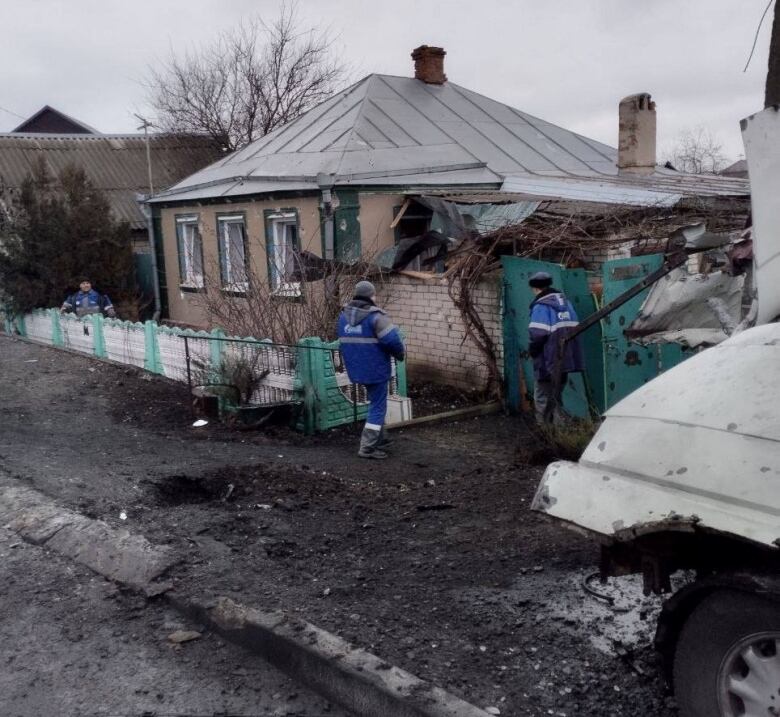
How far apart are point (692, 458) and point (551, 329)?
15.7ft

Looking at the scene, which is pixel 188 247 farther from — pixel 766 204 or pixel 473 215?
pixel 766 204

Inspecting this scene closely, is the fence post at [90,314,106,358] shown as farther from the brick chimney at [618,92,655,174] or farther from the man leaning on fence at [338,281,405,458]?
the brick chimney at [618,92,655,174]

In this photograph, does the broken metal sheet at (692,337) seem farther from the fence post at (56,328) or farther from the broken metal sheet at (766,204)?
the fence post at (56,328)

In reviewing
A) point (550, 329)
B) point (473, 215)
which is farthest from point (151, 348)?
point (550, 329)

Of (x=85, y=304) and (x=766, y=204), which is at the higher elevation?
(x=766, y=204)

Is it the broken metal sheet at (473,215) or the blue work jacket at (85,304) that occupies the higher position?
the broken metal sheet at (473,215)

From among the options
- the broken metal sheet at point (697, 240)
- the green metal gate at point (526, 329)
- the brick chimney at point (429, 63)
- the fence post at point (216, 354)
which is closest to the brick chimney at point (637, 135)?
the brick chimney at point (429, 63)

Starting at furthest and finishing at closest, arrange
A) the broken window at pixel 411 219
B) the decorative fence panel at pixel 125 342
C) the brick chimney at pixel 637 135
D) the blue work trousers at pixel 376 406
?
the brick chimney at pixel 637 135, the broken window at pixel 411 219, the decorative fence panel at pixel 125 342, the blue work trousers at pixel 376 406

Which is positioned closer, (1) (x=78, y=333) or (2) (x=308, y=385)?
(2) (x=308, y=385)

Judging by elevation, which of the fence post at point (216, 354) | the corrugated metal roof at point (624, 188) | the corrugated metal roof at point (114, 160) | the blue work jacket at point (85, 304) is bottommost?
the fence post at point (216, 354)

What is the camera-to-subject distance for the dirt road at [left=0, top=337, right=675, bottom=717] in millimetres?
3525

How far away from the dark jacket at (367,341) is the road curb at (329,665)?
353 cm

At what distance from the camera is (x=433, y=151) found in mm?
14047

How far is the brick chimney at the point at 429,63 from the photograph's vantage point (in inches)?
663
